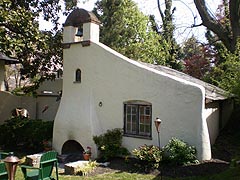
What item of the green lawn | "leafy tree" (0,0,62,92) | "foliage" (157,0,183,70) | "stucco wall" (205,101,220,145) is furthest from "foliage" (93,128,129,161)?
"foliage" (157,0,183,70)

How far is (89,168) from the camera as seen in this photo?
1066 centimetres

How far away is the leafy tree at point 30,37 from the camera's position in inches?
478

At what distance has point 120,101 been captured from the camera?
40.8 feet

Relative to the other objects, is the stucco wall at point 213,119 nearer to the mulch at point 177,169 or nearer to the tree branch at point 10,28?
the mulch at point 177,169

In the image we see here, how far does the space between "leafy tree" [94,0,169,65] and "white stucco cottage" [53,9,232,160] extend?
1312 cm

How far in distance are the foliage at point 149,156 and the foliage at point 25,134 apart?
5.66 metres

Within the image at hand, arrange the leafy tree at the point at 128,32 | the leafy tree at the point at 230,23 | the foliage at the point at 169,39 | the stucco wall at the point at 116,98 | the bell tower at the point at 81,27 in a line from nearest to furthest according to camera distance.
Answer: the stucco wall at the point at 116,98, the bell tower at the point at 81,27, the leafy tree at the point at 230,23, the leafy tree at the point at 128,32, the foliage at the point at 169,39

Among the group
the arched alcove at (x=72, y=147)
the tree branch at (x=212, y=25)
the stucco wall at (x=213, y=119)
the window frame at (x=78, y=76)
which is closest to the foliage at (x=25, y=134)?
the arched alcove at (x=72, y=147)

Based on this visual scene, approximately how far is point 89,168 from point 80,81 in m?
4.50

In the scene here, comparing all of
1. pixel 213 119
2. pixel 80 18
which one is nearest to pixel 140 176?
pixel 213 119

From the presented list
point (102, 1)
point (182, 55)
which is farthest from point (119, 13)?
point (182, 55)

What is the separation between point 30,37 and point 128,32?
15.4 m

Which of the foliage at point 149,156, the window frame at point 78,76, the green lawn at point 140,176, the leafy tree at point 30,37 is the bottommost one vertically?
the green lawn at point 140,176

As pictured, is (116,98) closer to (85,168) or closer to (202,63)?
(85,168)
